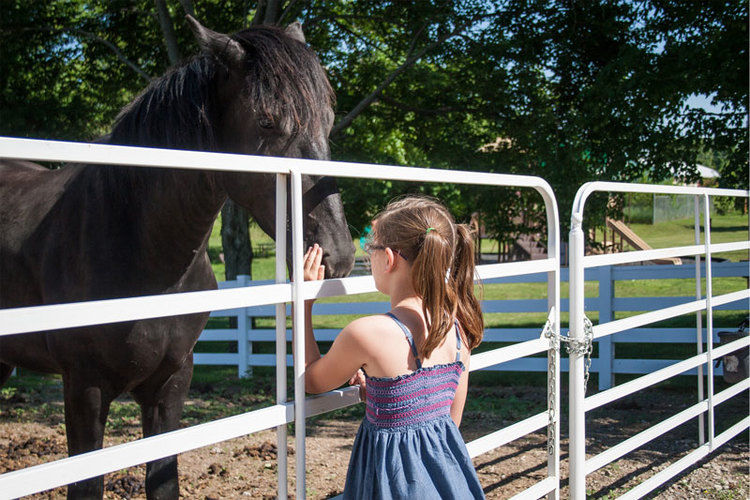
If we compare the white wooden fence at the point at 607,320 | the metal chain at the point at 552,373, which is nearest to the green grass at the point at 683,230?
the white wooden fence at the point at 607,320

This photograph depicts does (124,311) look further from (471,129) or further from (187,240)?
(471,129)

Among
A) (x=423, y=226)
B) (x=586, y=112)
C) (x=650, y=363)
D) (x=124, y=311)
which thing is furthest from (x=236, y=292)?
(x=586, y=112)

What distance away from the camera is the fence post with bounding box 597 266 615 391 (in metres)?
6.28

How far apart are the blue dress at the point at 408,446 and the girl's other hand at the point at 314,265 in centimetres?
26

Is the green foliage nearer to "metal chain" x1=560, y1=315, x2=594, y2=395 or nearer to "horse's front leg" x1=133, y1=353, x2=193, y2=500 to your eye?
"metal chain" x1=560, y1=315, x2=594, y2=395

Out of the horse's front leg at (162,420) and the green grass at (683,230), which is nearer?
the horse's front leg at (162,420)

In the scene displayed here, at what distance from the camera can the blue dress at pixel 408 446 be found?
151 cm

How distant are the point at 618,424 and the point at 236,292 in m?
4.44

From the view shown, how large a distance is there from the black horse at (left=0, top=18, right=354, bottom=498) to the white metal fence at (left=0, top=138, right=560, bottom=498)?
18.9 inches

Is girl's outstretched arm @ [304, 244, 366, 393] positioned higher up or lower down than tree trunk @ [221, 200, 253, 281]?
lower down

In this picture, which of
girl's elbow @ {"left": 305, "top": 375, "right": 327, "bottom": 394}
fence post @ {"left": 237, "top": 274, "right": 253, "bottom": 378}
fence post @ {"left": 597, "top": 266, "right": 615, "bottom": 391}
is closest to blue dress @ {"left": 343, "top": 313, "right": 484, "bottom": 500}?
girl's elbow @ {"left": 305, "top": 375, "right": 327, "bottom": 394}

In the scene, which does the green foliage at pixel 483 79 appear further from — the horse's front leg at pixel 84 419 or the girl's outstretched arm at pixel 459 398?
the horse's front leg at pixel 84 419

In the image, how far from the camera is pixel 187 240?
7.82 ft

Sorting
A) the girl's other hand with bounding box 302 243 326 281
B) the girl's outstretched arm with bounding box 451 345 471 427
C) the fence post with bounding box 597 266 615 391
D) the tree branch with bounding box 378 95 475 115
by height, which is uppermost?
the tree branch with bounding box 378 95 475 115
